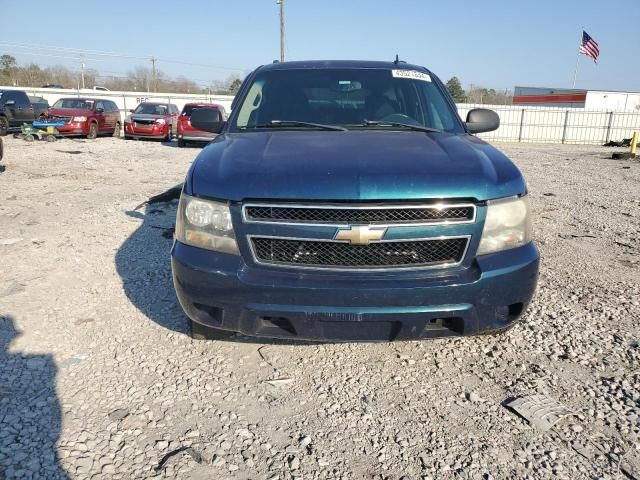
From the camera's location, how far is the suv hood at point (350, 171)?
89.5 inches

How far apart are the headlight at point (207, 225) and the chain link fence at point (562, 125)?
28.4 metres

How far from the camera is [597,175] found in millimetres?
11844

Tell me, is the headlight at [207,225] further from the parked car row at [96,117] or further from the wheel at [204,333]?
the parked car row at [96,117]


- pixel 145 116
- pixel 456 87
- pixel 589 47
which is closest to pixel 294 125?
pixel 145 116

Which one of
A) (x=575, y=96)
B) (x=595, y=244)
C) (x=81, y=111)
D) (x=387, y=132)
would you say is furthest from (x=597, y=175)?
(x=575, y=96)

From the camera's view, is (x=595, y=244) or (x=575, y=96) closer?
(x=595, y=244)

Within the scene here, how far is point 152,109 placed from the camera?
65.7 feet

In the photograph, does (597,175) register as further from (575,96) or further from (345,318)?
(575,96)

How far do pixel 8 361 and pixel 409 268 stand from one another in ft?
7.74

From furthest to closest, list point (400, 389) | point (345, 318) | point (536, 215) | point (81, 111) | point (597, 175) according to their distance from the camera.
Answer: point (81, 111) < point (597, 175) < point (536, 215) < point (400, 389) < point (345, 318)

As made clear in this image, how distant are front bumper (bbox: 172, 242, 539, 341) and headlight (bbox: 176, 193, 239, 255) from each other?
0.05 meters

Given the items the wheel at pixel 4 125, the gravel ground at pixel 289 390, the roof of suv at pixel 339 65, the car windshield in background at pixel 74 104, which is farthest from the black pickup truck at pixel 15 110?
the roof of suv at pixel 339 65

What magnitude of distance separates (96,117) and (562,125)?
26.4 m

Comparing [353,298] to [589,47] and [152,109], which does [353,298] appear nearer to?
[152,109]
